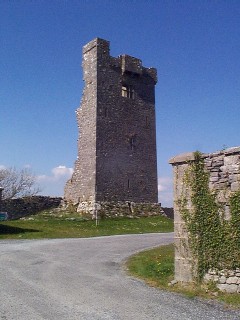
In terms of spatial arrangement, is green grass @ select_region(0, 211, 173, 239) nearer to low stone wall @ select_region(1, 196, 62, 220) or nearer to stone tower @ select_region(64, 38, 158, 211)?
low stone wall @ select_region(1, 196, 62, 220)

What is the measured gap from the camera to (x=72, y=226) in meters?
26.5

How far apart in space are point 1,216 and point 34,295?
22852 millimetres

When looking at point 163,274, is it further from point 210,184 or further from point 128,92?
point 128,92

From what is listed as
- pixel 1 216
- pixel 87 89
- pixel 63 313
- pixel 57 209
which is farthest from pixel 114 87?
pixel 63 313

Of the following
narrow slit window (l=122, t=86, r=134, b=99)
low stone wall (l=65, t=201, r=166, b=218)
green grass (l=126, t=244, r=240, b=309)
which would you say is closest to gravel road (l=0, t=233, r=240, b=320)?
green grass (l=126, t=244, r=240, b=309)

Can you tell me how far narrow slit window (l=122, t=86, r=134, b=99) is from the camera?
36400 mm

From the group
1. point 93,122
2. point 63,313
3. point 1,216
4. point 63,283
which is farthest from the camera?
point 93,122

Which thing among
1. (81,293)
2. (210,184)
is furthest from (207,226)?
(81,293)

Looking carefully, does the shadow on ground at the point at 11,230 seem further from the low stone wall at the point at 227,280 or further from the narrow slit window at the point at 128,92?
the narrow slit window at the point at 128,92

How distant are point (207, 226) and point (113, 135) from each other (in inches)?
990

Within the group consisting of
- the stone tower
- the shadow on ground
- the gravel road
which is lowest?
the gravel road

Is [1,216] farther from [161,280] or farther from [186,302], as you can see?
[186,302]

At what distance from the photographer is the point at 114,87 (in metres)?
35.2

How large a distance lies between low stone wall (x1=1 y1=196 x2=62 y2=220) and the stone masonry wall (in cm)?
2512
